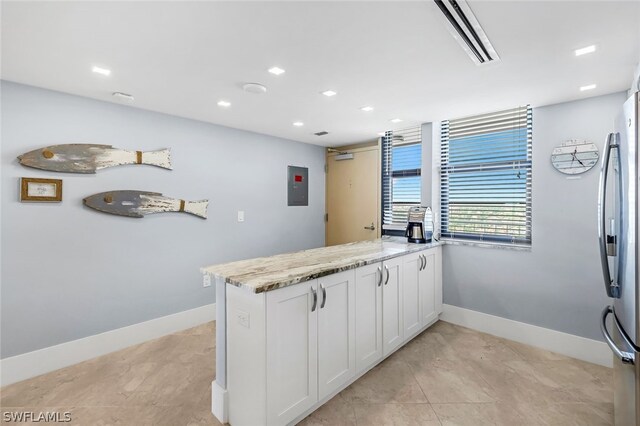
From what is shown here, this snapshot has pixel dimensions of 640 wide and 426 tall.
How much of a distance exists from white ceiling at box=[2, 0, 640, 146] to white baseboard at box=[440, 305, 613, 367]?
2178 millimetres

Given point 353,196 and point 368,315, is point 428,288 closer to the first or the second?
point 368,315

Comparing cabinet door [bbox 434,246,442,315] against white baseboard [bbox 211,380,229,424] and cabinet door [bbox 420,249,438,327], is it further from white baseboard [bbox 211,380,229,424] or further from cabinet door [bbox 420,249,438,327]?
white baseboard [bbox 211,380,229,424]

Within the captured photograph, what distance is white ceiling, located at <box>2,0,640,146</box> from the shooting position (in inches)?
57.8

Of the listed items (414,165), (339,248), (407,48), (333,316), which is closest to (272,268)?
(333,316)

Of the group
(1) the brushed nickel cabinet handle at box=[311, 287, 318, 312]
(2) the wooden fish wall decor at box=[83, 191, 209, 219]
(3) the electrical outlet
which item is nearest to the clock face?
(1) the brushed nickel cabinet handle at box=[311, 287, 318, 312]

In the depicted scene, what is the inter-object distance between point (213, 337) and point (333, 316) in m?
1.76

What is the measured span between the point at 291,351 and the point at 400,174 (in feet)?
9.82

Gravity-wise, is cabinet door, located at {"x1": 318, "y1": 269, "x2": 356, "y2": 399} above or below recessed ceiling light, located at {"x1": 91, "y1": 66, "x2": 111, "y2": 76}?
below

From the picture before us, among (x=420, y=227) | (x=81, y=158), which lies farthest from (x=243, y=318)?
(x=420, y=227)

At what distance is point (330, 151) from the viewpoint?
189 inches

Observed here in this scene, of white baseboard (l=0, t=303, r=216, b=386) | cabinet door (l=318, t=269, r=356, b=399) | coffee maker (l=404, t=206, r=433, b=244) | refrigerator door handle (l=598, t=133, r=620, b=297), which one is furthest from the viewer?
coffee maker (l=404, t=206, r=433, b=244)

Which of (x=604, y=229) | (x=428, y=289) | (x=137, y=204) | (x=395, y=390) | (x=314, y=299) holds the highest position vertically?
(x=137, y=204)

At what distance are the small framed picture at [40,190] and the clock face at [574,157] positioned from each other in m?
4.44

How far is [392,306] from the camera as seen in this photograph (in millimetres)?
2553
